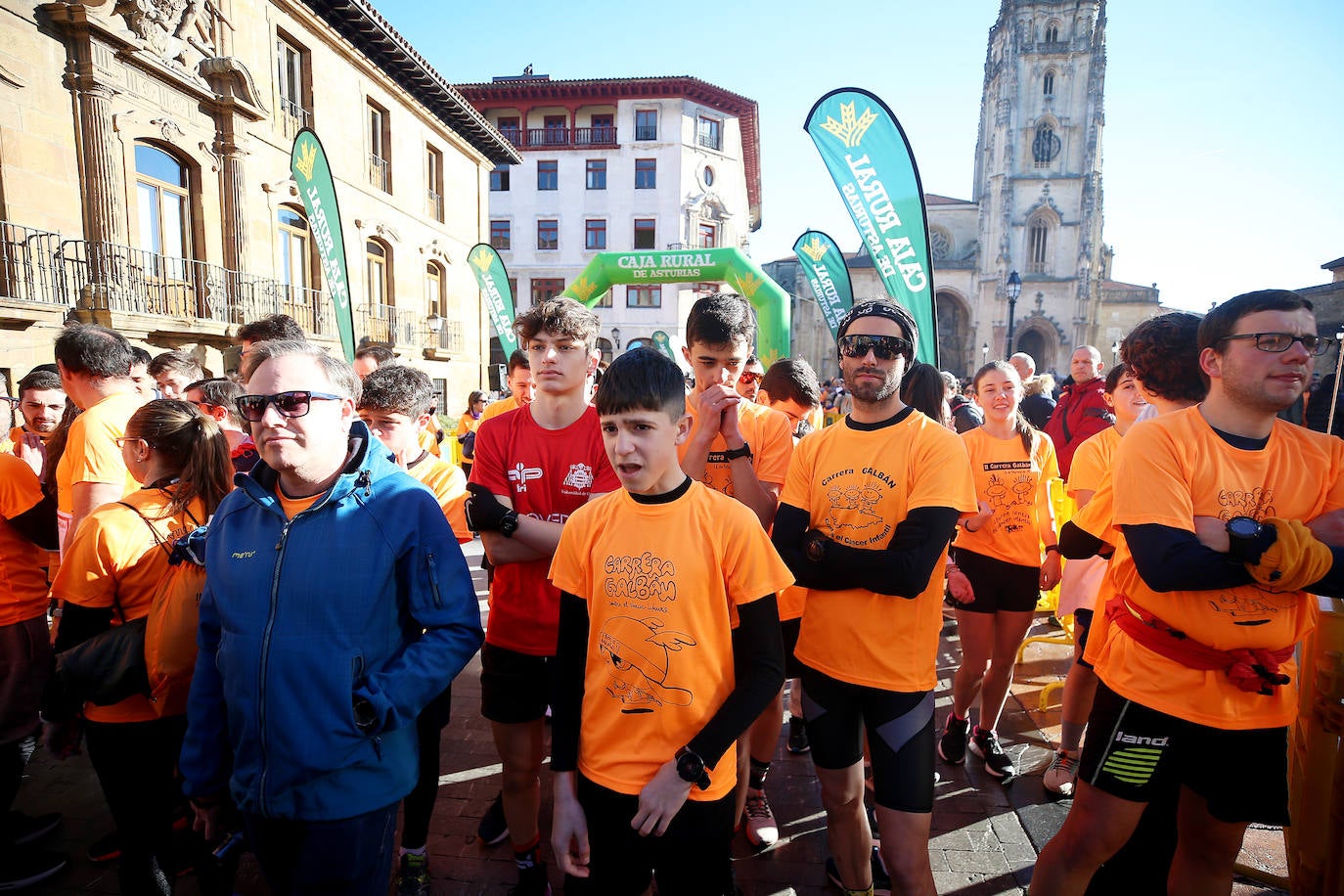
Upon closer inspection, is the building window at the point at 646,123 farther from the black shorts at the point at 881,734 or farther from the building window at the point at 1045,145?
the black shorts at the point at 881,734

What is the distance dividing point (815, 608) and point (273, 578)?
1927 mm

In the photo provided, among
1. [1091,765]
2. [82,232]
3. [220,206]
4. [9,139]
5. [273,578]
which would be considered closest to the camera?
[273,578]

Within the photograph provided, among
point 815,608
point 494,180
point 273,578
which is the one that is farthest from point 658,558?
point 494,180

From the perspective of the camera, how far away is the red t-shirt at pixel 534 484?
2.66 metres

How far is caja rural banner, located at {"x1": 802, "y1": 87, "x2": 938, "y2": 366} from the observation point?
4.79 m

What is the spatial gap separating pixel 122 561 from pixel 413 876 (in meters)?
1.76

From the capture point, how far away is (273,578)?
1850mm

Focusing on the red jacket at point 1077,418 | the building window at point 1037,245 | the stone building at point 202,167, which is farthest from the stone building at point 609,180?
the building window at point 1037,245

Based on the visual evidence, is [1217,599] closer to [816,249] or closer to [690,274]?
[816,249]

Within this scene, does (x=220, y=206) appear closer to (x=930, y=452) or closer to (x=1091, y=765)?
(x=930, y=452)

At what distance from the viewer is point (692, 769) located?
68.6 inches

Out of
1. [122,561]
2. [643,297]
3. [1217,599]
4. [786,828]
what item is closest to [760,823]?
[786,828]

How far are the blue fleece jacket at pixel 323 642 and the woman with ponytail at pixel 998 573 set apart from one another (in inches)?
110

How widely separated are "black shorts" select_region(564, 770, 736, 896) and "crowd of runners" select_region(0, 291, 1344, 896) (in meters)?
0.01
